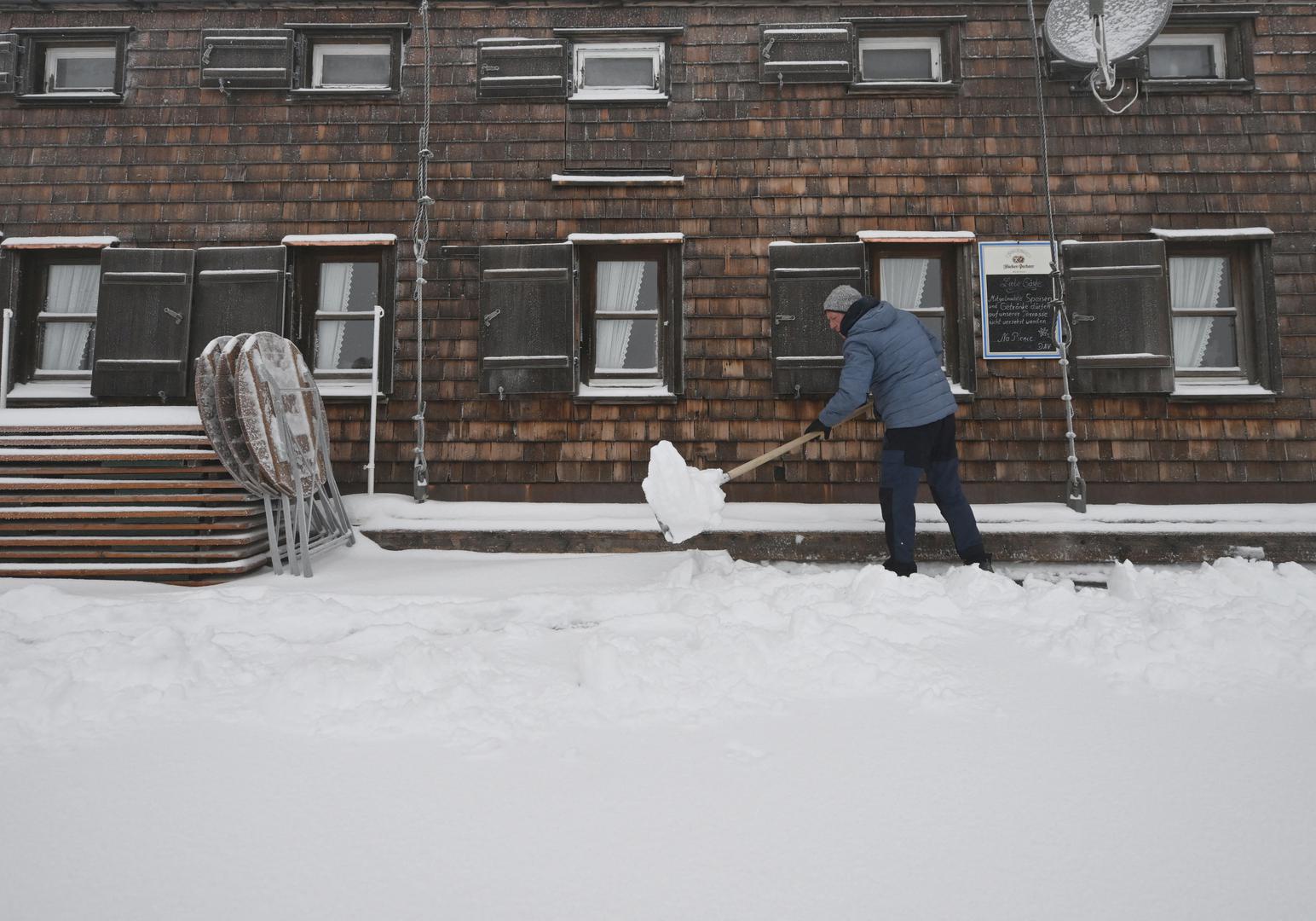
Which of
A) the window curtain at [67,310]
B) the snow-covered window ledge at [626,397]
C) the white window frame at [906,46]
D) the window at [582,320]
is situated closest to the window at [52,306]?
the window curtain at [67,310]

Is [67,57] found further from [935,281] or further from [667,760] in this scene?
[667,760]

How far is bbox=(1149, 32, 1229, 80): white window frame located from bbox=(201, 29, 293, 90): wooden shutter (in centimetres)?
724

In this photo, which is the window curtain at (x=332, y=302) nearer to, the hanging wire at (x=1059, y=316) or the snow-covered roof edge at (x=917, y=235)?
the snow-covered roof edge at (x=917, y=235)

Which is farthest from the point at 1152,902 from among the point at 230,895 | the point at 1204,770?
the point at 230,895

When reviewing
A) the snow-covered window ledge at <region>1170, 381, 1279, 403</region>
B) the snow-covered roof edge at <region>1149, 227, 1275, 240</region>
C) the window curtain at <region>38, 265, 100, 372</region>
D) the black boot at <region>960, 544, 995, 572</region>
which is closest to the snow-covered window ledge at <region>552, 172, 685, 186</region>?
the black boot at <region>960, 544, 995, 572</region>

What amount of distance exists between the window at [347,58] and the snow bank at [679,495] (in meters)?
4.22

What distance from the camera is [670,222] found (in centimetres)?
546

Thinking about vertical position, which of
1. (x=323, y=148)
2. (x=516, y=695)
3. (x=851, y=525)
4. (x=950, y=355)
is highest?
(x=323, y=148)

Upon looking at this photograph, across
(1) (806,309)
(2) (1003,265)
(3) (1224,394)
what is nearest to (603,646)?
(1) (806,309)

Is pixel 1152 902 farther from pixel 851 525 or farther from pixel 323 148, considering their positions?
pixel 323 148

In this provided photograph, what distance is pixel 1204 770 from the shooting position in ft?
5.21

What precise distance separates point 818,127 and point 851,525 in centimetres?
331

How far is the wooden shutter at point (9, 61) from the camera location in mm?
5613

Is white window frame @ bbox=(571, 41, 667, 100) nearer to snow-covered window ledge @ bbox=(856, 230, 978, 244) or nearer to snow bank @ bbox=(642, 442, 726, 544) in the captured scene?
snow-covered window ledge @ bbox=(856, 230, 978, 244)
